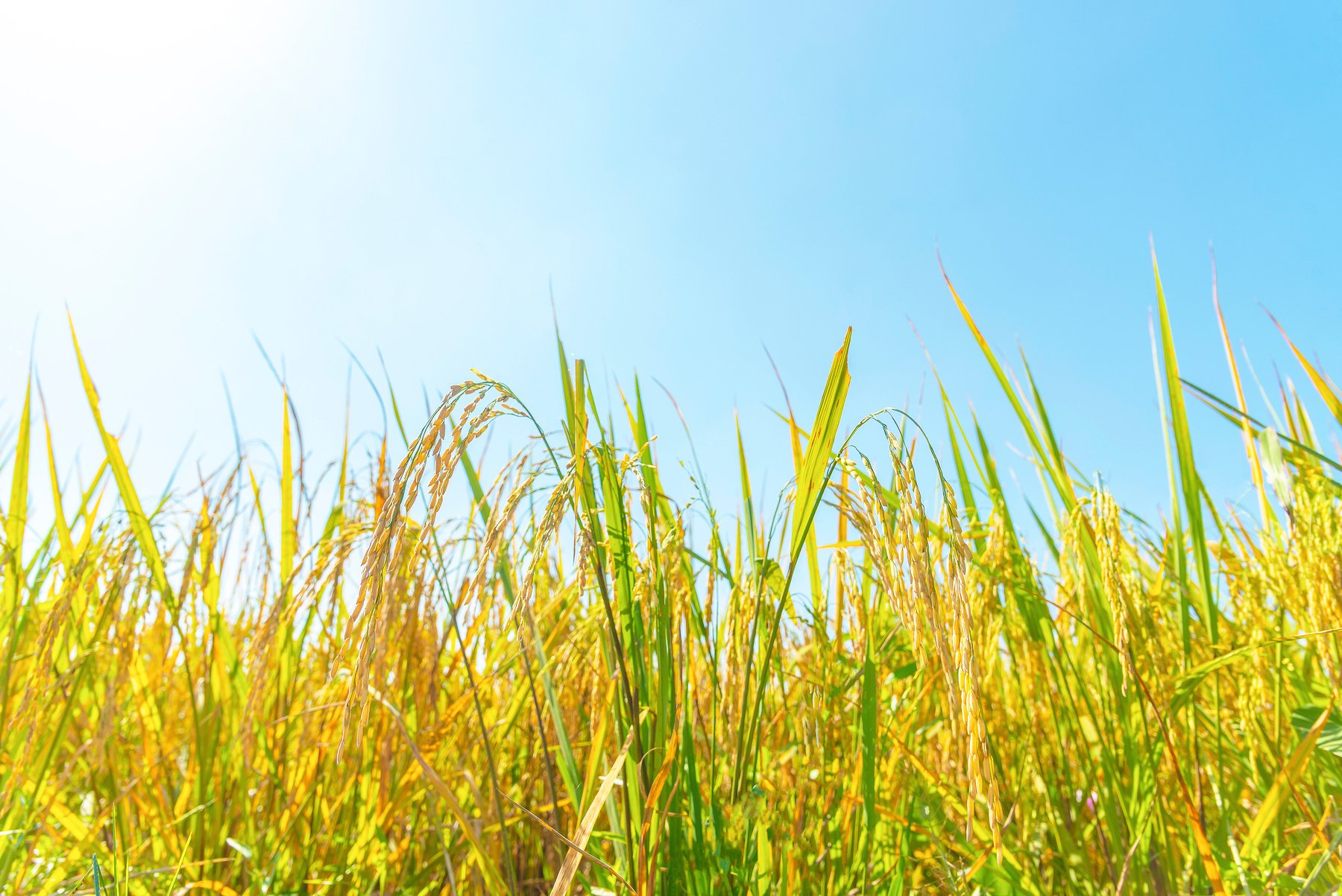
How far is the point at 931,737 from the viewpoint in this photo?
176cm

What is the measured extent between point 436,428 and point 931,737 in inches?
55.5

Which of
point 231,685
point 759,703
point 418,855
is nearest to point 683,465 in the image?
point 759,703

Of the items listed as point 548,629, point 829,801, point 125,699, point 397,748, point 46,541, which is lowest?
point 829,801

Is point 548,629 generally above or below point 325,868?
above

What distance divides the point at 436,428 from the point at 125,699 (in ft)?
4.65

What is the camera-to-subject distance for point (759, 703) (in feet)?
3.37

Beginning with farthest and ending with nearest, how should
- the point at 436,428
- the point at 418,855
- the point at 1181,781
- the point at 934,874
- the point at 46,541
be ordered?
the point at 46,541
the point at 418,855
the point at 934,874
the point at 1181,781
the point at 436,428

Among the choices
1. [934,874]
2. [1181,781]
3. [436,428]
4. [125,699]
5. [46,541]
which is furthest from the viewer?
[46,541]

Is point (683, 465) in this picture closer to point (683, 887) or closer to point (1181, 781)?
point (683, 887)

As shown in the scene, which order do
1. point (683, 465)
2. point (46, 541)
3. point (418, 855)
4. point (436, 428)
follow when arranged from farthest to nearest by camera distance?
1. point (46, 541)
2. point (418, 855)
3. point (683, 465)
4. point (436, 428)

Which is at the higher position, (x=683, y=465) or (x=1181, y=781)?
(x=683, y=465)

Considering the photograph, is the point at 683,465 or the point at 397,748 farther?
the point at 397,748

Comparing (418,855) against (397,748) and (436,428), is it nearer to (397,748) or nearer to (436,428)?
(397,748)

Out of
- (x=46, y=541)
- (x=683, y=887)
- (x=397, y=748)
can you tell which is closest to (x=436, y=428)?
(x=683, y=887)
